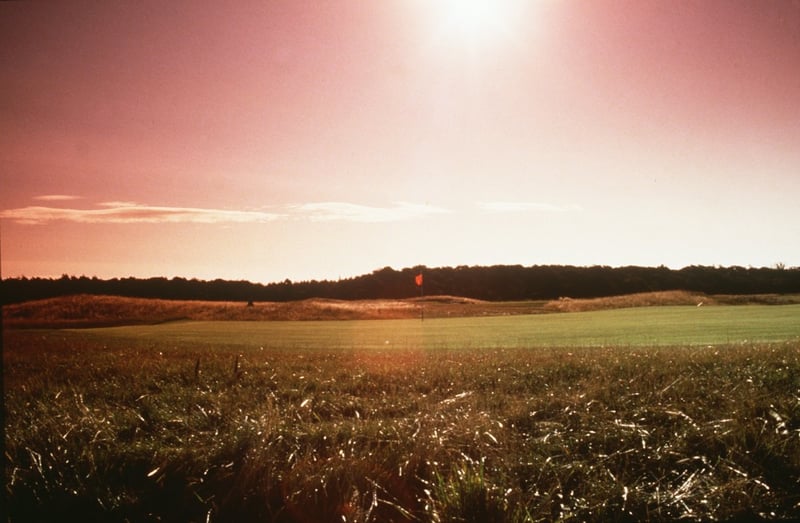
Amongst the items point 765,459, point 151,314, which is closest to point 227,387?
point 765,459

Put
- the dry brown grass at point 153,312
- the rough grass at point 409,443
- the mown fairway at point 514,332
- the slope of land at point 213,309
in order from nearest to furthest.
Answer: the rough grass at point 409,443
the mown fairway at point 514,332
the dry brown grass at point 153,312
the slope of land at point 213,309

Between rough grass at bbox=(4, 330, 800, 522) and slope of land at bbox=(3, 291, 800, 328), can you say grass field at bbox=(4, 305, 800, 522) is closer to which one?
rough grass at bbox=(4, 330, 800, 522)

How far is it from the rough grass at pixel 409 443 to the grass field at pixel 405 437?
0.7 inches

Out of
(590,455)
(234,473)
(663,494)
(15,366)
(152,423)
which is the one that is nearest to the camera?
(663,494)

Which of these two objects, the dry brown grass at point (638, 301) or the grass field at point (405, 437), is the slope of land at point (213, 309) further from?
the grass field at point (405, 437)

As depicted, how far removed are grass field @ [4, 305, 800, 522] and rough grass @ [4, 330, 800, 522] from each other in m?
0.02

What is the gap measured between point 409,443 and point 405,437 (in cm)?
11

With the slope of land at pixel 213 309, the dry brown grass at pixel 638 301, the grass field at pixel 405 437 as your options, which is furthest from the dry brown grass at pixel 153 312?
the dry brown grass at pixel 638 301

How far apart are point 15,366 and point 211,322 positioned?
9.64 metres

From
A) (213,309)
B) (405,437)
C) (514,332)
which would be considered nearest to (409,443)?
(405,437)

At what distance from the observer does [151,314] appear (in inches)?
660

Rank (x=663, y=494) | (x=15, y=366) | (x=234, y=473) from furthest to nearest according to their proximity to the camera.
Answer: (x=15, y=366), (x=234, y=473), (x=663, y=494)

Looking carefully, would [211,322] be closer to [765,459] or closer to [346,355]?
[346,355]

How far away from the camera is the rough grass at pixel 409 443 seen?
15.1ft
